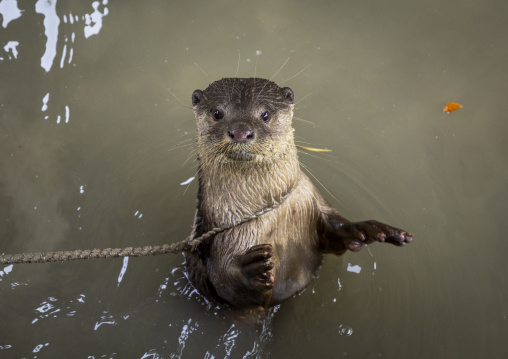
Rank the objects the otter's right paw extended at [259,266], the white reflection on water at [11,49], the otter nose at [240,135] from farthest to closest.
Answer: the white reflection on water at [11,49] < the otter's right paw extended at [259,266] < the otter nose at [240,135]

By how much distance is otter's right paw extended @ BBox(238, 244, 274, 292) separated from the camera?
6.63 feet

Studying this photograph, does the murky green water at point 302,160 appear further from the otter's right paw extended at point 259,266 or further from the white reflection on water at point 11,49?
the otter's right paw extended at point 259,266

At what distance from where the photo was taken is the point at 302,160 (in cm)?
333

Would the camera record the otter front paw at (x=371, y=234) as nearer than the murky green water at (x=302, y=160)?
Yes

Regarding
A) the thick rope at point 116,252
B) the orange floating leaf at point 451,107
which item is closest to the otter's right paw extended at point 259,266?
the thick rope at point 116,252

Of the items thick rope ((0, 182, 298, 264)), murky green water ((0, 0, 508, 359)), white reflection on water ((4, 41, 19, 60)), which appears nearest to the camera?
thick rope ((0, 182, 298, 264))

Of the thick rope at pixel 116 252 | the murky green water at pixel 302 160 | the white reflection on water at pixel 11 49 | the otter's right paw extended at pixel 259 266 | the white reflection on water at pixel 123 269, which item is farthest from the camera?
the white reflection on water at pixel 11 49

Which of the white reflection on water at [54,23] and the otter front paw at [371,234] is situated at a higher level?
the white reflection on water at [54,23]

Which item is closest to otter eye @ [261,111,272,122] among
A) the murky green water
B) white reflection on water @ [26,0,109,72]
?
the murky green water

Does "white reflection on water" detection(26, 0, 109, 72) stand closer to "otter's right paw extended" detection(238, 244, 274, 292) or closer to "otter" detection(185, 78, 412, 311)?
"otter" detection(185, 78, 412, 311)

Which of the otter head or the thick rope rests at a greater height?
the otter head

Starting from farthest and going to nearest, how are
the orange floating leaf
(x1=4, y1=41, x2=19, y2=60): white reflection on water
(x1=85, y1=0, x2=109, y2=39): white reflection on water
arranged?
(x1=85, y1=0, x2=109, y2=39): white reflection on water, (x1=4, y1=41, x2=19, y2=60): white reflection on water, the orange floating leaf

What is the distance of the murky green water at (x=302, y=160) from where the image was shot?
269 cm

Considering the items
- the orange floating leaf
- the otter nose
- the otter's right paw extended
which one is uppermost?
the orange floating leaf
